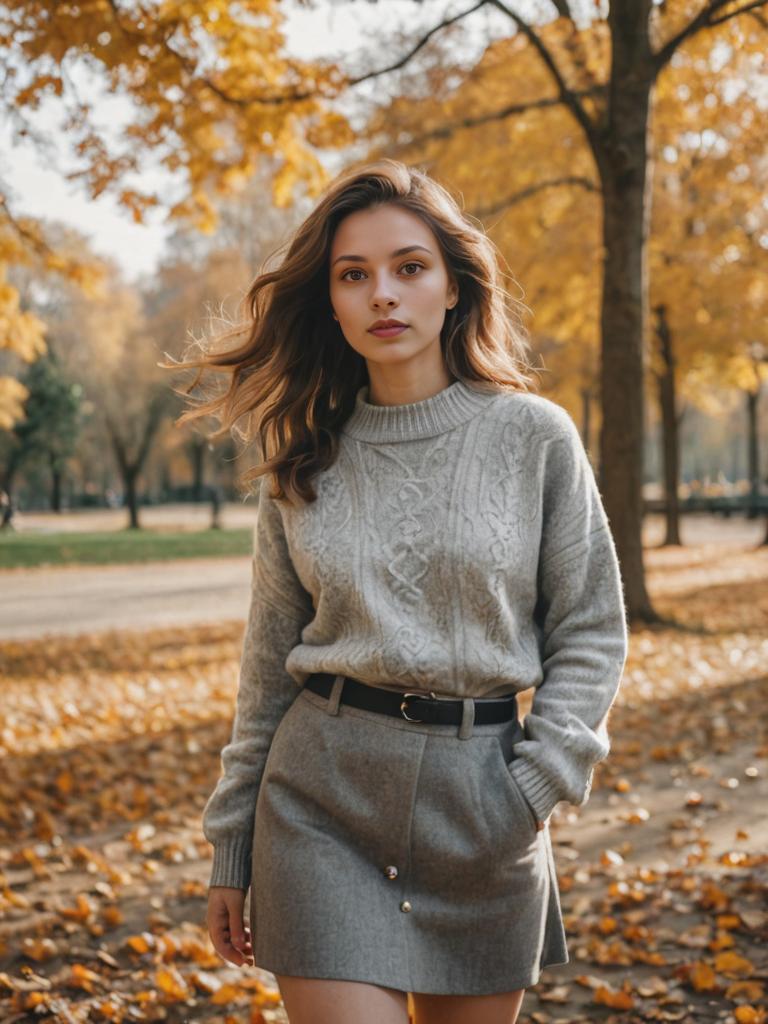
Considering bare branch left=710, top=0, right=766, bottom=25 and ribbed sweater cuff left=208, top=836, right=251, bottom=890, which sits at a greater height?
bare branch left=710, top=0, right=766, bottom=25

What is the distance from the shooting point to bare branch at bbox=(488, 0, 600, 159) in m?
9.84

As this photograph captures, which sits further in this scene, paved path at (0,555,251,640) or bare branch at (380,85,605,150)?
paved path at (0,555,251,640)

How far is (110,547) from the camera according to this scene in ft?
82.9

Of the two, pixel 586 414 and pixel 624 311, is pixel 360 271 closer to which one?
pixel 624 311

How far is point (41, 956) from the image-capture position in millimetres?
4367

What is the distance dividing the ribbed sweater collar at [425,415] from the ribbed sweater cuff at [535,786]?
718 mm

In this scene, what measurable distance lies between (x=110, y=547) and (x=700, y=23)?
19150 millimetres

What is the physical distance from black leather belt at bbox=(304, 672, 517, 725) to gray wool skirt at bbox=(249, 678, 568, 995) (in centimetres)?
2

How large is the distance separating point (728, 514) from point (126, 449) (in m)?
22.2

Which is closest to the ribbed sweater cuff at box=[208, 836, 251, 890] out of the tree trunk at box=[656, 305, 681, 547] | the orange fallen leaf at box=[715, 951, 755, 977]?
the orange fallen leaf at box=[715, 951, 755, 977]

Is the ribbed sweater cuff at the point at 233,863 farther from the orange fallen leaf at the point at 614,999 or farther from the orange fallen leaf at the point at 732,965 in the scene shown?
the orange fallen leaf at the point at 732,965

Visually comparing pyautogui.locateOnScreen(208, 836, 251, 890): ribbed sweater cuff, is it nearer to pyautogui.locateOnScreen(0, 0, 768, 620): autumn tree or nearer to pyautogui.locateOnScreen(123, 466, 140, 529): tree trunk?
pyautogui.locateOnScreen(0, 0, 768, 620): autumn tree

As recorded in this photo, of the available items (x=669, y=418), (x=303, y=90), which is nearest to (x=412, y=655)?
(x=303, y=90)

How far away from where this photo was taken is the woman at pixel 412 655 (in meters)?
2.17
